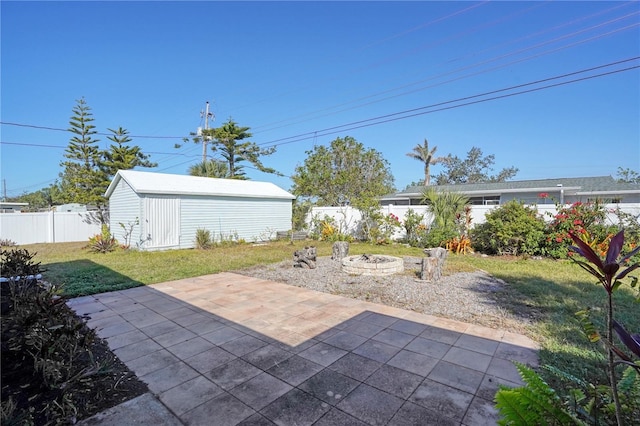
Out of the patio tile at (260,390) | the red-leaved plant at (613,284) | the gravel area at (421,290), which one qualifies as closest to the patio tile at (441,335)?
the gravel area at (421,290)

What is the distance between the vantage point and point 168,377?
260cm

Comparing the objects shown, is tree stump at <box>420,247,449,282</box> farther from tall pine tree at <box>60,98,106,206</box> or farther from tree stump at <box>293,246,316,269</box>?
tall pine tree at <box>60,98,106,206</box>

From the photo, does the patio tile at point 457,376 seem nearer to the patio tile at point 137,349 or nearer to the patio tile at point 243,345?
the patio tile at point 243,345

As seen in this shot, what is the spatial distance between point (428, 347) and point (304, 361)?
1.33m

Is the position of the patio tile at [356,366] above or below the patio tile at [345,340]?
above

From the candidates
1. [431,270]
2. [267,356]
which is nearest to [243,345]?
[267,356]

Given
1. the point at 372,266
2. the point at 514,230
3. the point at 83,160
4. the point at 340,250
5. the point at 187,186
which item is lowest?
the point at 372,266

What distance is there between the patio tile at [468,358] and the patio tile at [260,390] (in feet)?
5.30

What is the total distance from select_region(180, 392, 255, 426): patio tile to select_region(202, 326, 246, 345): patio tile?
1.07m

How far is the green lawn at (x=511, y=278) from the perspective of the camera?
10.4 feet

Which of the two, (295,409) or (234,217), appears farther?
(234,217)

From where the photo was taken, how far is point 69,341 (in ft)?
8.28

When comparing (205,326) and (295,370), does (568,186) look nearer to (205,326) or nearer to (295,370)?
(295,370)

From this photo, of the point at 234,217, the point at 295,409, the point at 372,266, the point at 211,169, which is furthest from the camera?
the point at 211,169
